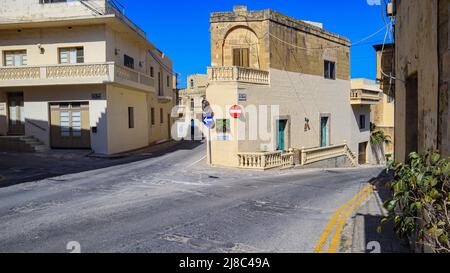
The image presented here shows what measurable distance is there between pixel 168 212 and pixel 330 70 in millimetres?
20697

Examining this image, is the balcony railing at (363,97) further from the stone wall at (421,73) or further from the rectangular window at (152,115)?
the stone wall at (421,73)

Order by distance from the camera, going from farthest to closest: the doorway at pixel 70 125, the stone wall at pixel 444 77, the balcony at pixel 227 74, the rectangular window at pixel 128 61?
the rectangular window at pixel 128 61 → the doorway at pixel 70 125 → the balcony at pixel 227 74 → the stone wall at pixel 444 77

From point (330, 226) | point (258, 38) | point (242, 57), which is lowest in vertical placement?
point (330, 226)

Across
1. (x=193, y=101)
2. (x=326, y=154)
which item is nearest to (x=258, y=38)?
(x=326, y=154)

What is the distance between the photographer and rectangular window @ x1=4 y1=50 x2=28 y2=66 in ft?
71.5

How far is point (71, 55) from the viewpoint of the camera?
21.2m

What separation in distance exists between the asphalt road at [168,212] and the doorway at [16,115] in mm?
10400

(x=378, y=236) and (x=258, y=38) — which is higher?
(x=258, y=38)

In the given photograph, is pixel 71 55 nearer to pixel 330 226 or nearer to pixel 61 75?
pixel 61 75

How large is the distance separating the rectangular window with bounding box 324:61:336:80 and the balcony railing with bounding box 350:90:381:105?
3169 mm

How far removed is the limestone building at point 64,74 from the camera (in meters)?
20.2

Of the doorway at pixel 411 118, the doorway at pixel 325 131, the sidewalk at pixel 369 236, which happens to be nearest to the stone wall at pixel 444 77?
the sidewalk at pixel 369 236
